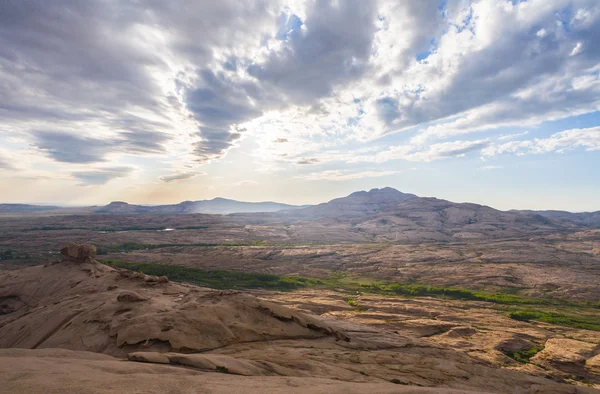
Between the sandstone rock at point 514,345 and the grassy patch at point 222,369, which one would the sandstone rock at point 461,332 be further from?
the grassy patch at point 222,369

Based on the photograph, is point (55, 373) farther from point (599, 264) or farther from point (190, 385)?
point (599, 264)

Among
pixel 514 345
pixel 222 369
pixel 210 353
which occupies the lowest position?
pixel 514 345

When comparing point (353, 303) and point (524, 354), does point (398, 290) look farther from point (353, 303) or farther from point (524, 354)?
point (524, 354)

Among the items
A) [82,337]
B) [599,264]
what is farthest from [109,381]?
[599,264]

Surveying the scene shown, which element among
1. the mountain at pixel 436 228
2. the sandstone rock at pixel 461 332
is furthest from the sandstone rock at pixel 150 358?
the mountain at pixel 436 228

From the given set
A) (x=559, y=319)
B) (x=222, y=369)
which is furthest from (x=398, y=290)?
(x=222, y=369)

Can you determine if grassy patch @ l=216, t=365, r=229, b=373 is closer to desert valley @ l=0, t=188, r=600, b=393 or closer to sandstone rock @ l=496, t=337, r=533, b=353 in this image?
desert valley @ l=0, t=188, r=600, b=393
